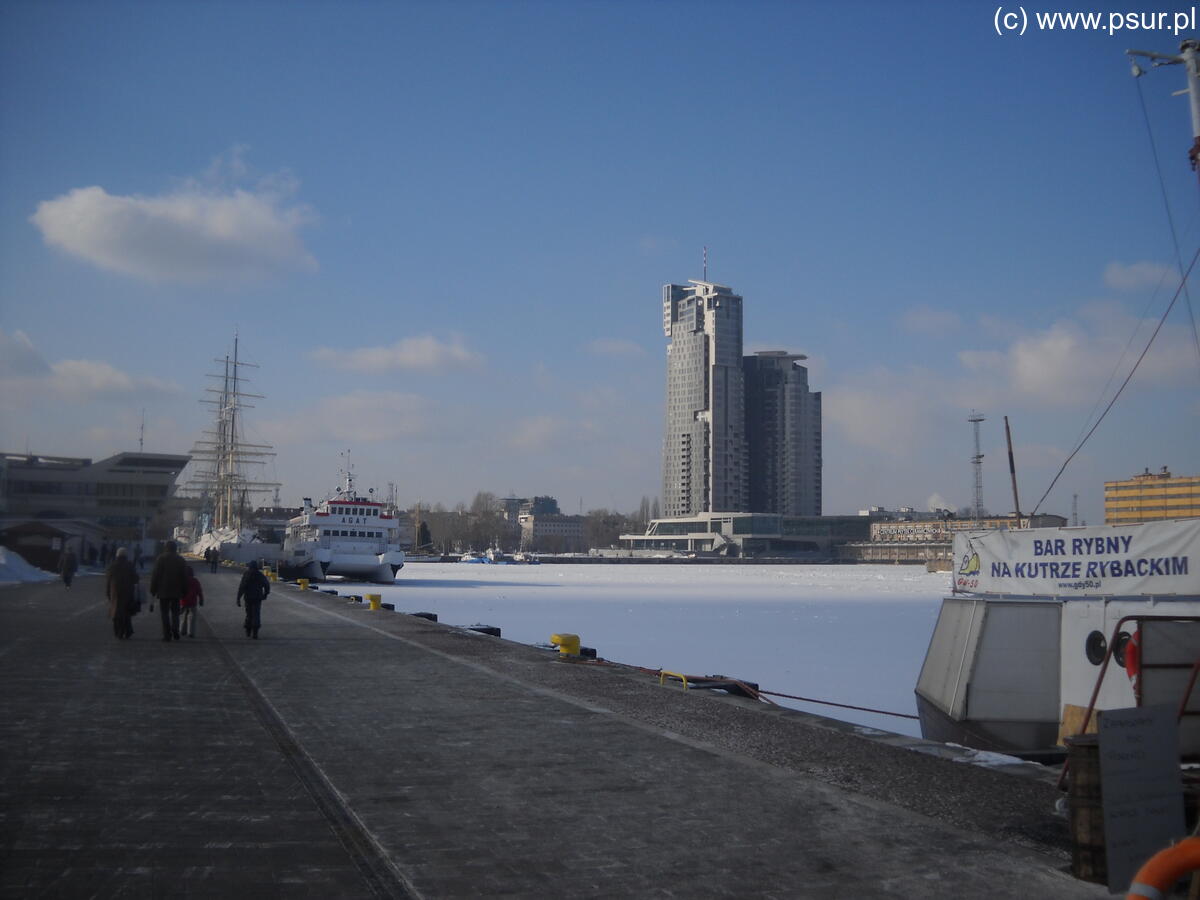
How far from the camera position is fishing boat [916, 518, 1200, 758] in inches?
432

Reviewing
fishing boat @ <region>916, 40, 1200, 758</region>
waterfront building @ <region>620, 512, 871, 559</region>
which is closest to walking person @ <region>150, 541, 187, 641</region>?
fishing boat @ <region>916, 40, 1200, 758</region>

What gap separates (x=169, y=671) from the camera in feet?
45.2

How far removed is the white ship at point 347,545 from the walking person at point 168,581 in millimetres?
45063

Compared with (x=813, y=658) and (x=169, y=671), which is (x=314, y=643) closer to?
(x=169, y=671)

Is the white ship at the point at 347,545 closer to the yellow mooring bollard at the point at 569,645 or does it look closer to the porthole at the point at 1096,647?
the yellow mooring bollard at the point at 569,645

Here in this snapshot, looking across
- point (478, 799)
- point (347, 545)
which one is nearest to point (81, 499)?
point (347, 545)

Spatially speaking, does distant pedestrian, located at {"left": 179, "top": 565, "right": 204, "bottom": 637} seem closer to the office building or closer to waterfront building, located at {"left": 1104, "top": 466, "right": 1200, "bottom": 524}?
waterfront building, located at {"left": 1104, "top": 466, "right": 1200, "bottom": 524}

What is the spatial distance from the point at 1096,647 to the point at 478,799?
26.5 ft

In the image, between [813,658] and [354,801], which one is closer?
[354,801]

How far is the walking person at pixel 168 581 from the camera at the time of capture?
57.1ft

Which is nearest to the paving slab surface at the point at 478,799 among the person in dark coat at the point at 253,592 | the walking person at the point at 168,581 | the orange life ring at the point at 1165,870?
the orange life ring at the point at 1165,870

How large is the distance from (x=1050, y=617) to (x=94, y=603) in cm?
2599

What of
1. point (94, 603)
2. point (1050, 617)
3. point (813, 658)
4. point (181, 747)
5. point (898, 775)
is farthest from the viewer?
point (94, 603)

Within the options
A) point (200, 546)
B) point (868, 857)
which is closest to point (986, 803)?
point (868, 857)
